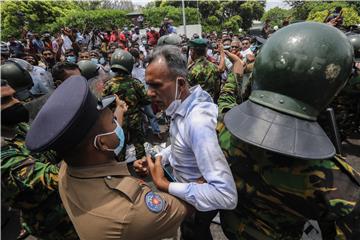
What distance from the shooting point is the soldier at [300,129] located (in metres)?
1.15

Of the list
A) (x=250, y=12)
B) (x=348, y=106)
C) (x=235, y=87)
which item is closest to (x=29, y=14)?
(x=348, y=106)

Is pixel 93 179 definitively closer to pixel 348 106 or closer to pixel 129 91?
pixel 129 91

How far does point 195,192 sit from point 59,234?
1.36 meters

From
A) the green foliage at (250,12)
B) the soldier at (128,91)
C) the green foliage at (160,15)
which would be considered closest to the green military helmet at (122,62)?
the soldier at (128,91)

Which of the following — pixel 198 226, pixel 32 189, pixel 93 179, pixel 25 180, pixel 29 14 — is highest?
pixel 93 179

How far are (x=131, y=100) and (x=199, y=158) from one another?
3.22m

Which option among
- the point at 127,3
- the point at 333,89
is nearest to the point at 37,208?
the point at 333,89

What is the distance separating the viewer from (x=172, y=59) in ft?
6.31

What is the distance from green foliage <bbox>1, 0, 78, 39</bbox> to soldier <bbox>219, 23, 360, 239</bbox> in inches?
1046

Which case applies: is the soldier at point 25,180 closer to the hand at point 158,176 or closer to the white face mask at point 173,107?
the hand at point 158,176

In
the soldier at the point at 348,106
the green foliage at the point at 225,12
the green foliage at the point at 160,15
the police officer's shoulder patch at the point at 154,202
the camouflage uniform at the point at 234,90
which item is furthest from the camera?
the green foliage at the point at 225,12

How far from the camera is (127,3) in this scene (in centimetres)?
5641

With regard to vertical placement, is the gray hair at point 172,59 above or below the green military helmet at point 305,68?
below

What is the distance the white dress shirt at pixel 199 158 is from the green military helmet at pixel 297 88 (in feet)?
1.03
